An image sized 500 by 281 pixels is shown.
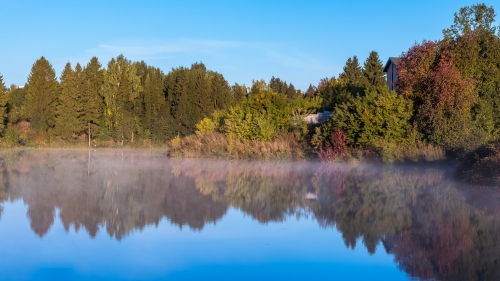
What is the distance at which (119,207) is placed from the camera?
11531 mm

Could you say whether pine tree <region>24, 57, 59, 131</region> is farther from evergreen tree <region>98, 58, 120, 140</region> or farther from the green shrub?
evergreen tree <region>98, 58, 120, 140</region>

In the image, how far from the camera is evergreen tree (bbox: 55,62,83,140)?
4138 cm

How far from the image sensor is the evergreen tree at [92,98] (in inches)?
1651

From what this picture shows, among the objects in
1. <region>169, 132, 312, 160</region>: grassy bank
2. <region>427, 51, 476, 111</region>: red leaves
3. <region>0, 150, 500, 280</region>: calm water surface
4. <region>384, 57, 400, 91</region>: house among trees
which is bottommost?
<region>0, 150, 500, 280</region>: calm water surface

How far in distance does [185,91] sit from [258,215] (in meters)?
34.1

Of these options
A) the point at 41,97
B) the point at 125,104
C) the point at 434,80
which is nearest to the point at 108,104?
the point at 125,104

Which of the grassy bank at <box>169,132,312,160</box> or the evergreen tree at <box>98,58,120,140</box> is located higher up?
the evergreen tree at <box>98,58,120,140</box>

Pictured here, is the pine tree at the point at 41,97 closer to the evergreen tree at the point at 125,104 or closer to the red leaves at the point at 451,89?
the evergreen tree at the point at 125,104

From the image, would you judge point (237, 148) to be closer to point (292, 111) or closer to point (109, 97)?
point (292, 111)

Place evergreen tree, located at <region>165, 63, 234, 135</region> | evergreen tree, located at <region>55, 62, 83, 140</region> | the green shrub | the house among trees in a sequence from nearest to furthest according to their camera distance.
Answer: the house among trees → the green shrub → evergreen tree, located at <region>55, 62, 83, 140</region> → evergreen tree, located at <region>165, 63, 234, 135</region>

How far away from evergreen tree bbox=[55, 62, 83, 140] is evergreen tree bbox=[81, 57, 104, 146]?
514 millimetres

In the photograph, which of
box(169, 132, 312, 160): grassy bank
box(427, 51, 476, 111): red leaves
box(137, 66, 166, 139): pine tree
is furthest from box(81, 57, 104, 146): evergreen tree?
box(427, 51, 476, 111): red leaves

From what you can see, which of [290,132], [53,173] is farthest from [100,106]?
[53,173]

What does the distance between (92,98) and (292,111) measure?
67.7ft
